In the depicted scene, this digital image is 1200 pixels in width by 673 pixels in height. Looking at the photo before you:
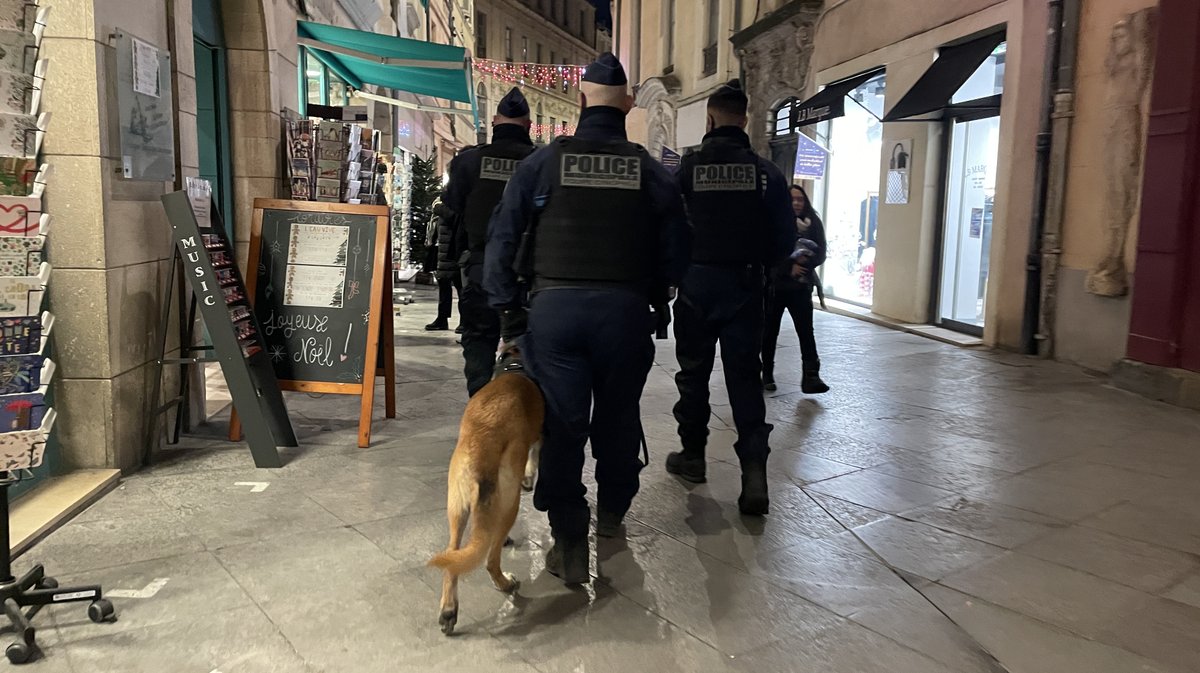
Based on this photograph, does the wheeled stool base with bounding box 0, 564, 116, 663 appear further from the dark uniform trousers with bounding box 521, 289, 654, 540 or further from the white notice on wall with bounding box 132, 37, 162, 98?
the white notice on wall with bounding box 132, 37, 162, 98

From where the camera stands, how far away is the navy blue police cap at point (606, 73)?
11.2ft

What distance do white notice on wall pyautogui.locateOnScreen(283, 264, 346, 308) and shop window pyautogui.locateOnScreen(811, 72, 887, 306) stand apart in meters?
8.78

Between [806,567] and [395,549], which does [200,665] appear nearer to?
[395,549]

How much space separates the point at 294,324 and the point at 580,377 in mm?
2880

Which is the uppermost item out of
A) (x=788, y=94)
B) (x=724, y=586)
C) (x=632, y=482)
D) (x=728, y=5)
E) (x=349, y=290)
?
(x=728, y=5)

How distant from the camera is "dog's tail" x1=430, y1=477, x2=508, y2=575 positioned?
2.75 meters

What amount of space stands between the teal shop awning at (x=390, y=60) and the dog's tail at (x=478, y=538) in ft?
23.1

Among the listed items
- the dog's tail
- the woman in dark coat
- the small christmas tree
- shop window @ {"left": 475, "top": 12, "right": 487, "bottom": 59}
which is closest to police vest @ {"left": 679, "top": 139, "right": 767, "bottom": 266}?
the dog's tail

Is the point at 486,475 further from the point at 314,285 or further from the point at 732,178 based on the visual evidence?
the point at 314,285

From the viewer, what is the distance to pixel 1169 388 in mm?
6727

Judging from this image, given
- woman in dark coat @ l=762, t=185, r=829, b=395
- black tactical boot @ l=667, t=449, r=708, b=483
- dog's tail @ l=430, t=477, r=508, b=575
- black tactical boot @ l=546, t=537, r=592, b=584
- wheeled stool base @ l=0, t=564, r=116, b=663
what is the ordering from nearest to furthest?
dog's tail @ l=430, t=477, r=508, b=575, wheeled stool base @ l=0, t=564, r=116, b=663, black tactical boot @ l=546, t=537, r=592, b=584, black tactical boot @ l=667, t=449, r=708, b=483, woman in dark coat @ l=762, t=185, r=829, b=395

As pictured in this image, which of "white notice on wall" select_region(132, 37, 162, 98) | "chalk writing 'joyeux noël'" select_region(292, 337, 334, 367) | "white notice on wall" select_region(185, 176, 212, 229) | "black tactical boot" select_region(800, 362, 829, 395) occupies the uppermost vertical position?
"white notice on wall" select_region(132, 37, 162, 98)

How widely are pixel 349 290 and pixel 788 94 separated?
11301 millimetres

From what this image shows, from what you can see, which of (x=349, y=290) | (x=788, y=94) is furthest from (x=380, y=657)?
(x=788, y=94)
